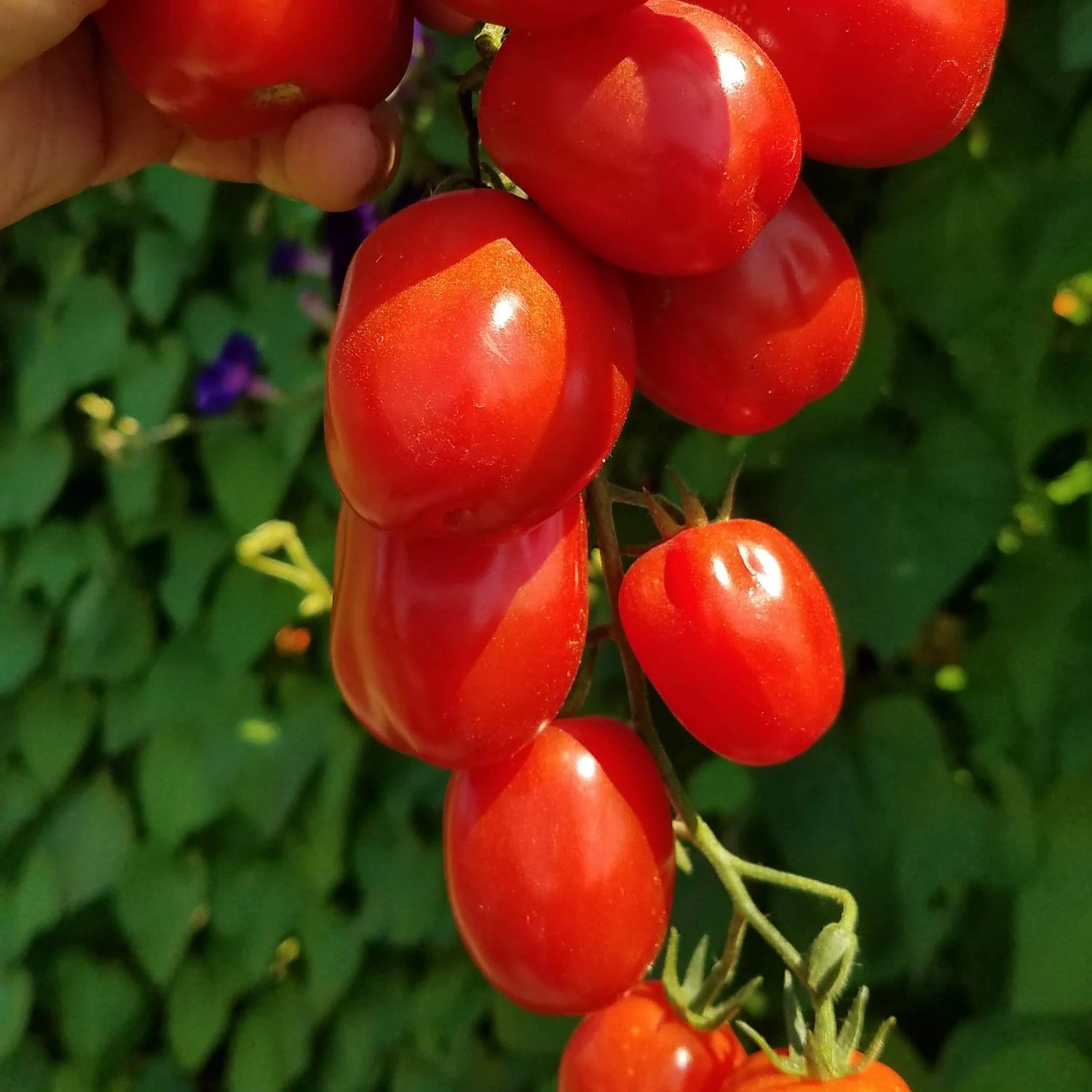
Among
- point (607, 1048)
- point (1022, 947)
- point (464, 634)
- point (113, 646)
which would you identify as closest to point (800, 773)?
point (1022, 947)

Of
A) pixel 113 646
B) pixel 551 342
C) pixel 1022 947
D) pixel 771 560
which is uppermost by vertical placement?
pixel 551 342

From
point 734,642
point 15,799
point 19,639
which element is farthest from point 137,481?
point 734,642

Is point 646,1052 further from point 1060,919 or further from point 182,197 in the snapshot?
point 182,197

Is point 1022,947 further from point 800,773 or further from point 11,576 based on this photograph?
point 11,576

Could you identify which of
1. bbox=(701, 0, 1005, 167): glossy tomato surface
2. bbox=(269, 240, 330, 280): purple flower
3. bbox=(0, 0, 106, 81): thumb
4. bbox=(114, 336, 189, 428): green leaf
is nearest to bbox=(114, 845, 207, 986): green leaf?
bbox=(114, 336, 189, 428): green leaf

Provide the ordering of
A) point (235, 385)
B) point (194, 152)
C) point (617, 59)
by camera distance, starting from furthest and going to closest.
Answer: point (235, 385)
point (194, 152)
point (617, 59)

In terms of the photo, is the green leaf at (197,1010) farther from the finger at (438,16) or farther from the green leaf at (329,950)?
the finger at (438,16)
